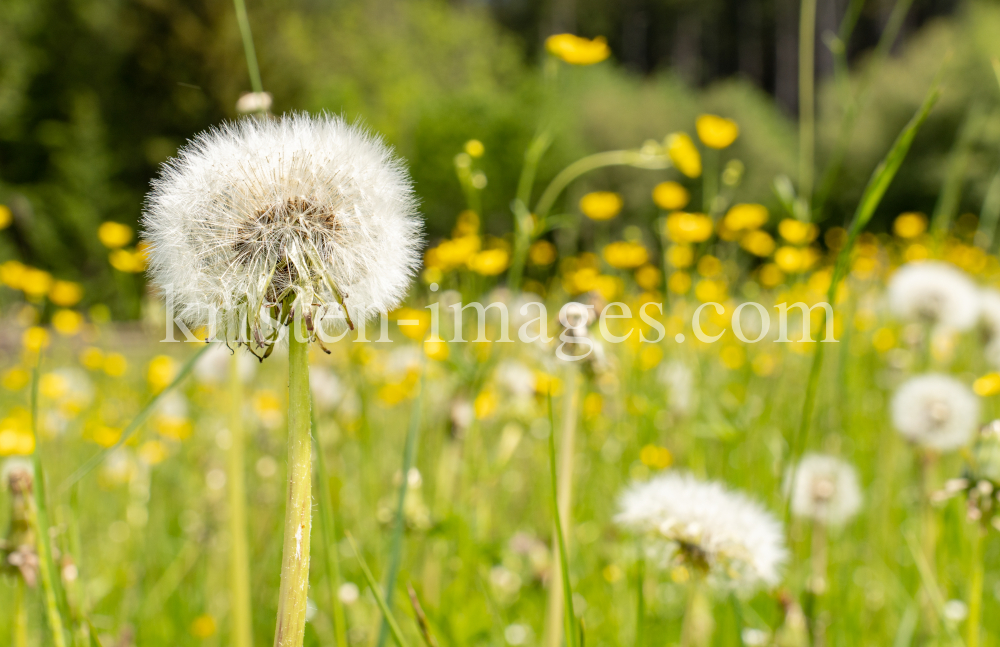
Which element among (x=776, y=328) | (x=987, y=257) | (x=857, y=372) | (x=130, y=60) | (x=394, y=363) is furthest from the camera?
(x=130, y=60)

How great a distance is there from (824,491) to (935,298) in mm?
1028

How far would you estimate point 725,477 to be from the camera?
1815mm

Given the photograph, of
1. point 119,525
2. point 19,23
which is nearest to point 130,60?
point 19,23

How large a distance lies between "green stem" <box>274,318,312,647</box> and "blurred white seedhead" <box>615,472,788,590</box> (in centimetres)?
50

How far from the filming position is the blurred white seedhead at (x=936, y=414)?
141 cm

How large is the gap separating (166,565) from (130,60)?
57.4ft

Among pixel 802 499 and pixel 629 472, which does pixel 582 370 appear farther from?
pixel 629 472

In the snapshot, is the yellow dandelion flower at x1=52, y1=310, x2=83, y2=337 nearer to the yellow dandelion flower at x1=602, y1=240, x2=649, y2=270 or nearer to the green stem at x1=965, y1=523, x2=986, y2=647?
the yellow dandelion flower at x1=602, y1=240, x2=649, y2=270

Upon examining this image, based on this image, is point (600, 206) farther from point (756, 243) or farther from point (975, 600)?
point (975, 600)

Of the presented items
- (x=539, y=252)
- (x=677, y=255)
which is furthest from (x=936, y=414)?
(x=539, y=252)

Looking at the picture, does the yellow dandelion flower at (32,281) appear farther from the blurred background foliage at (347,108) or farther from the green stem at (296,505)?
the blurred background foliage at (347,108)

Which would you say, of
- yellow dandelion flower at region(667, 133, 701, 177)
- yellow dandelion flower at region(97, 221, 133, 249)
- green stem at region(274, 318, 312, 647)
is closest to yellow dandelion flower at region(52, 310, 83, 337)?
yellow dandelion flower at region(97, 221, 133, 249)

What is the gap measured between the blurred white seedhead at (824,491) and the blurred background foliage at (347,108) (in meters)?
8.72

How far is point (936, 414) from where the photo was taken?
143 cm
